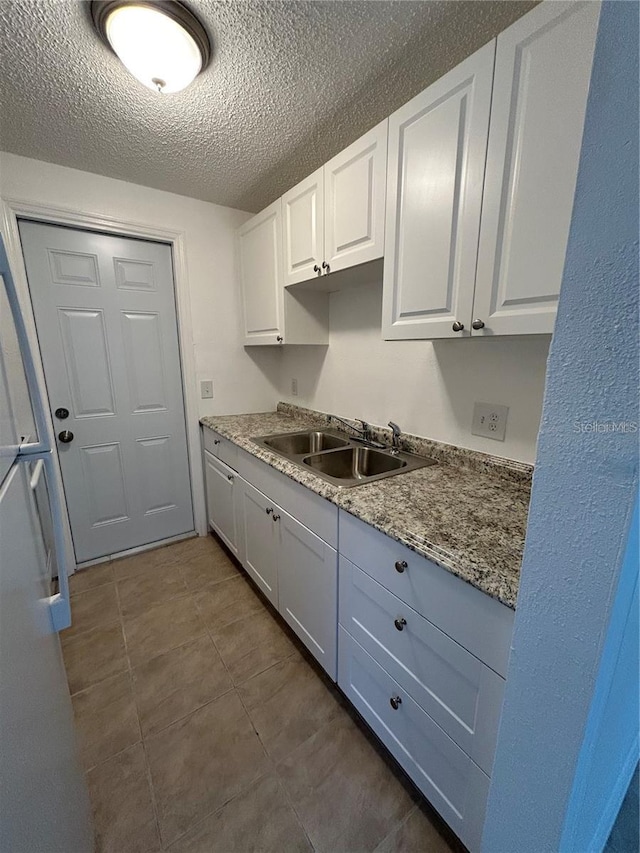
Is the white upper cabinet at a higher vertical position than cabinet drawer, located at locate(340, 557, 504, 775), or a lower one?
higher

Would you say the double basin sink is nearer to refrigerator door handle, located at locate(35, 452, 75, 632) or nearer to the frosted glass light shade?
refrigerator door handle, located at locate(35, 452, 75, 632)

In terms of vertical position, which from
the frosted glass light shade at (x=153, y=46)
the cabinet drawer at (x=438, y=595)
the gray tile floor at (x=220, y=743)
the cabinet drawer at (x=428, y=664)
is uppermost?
the frosted glass light shade at (x=153, y=46)

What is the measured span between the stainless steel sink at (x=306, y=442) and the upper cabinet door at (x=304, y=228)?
0.85 meters

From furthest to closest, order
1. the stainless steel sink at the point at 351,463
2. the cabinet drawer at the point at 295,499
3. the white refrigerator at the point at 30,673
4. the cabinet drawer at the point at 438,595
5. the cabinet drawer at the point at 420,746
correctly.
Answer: the stainless steel sink at the point at 351,463
the cabinet drawer at the point at 295,499
the cabinet drawer at the point at 420,746
the cabinet drawer at the point at 438,595
the white refrigerator at the point at 30,673

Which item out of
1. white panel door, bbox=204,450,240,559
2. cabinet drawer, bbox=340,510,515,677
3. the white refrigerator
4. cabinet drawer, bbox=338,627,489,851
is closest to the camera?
the white refrigerator

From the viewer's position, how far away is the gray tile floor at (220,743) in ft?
3.25

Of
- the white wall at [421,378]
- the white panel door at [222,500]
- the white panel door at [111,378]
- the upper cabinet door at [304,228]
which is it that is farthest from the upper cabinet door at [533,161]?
the white panel door at [111,378]

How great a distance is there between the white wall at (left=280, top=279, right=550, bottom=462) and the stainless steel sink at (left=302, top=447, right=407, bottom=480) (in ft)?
0.67

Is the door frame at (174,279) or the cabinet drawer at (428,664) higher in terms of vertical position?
the door frame at (174,279)

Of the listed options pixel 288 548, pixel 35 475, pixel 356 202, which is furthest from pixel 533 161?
pixel 288 548

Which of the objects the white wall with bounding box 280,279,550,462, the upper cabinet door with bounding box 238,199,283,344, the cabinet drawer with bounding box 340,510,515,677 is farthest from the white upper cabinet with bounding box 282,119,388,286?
the cabinet drawer with bounding box 340,510,515,677

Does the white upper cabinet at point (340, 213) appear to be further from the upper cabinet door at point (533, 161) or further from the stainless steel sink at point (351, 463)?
the stainless steel sink at point (351, 463)

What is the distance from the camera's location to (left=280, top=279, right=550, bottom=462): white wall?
4.12ft

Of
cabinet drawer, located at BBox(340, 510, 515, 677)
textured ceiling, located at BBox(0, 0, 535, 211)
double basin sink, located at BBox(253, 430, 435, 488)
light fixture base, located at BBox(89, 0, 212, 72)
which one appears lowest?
cabinet drawer, located at BBox(340, 510, 515, 677)
